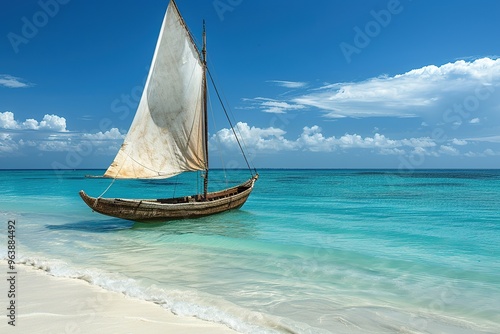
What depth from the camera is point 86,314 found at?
18.7 ft

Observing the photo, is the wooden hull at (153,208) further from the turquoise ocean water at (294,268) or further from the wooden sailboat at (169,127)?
the turquoise ocean water at (294,268)

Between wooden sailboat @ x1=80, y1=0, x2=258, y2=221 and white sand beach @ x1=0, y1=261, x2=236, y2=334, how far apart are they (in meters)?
9.23

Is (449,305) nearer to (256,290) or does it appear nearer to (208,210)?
(256,290)

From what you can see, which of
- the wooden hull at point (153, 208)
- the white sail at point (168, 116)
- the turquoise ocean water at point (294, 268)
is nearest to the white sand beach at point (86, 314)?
the turquoise ocean water at point (294, 268)

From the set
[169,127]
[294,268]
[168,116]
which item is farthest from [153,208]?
[294,268]

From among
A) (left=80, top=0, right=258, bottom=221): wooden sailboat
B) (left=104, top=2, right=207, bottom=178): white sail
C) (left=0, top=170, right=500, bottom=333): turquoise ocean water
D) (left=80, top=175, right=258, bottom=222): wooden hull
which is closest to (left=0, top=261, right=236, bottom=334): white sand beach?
(left=0, top=170, right=500, bottom=333): turquoise ocean water

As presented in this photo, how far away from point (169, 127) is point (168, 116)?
512 mm

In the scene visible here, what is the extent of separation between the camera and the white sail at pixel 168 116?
56.8 feet

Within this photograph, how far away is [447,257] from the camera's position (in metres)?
12.3

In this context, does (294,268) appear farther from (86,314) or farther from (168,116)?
(168,116)

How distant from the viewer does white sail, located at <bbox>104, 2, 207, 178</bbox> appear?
56.8 ft

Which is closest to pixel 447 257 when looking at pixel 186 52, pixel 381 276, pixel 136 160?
pixel 381 276

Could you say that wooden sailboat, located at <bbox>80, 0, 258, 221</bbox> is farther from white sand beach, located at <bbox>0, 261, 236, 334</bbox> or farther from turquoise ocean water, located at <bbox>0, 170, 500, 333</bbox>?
white sand beach, located at <bbox>0, 261, 236, 334</bbox>

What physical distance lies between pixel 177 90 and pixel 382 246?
37.2ft
